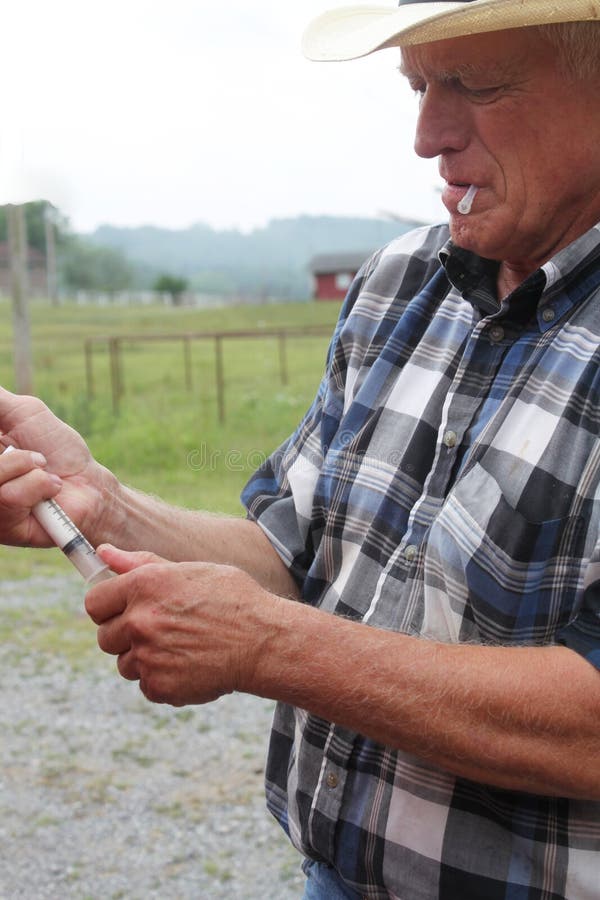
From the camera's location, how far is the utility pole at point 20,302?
12.0m

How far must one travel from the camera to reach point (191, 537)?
2170 mm

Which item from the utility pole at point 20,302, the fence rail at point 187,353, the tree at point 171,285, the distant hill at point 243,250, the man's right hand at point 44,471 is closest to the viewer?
the man's right hand at point 44,471

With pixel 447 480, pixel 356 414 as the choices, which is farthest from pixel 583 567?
pixel 356 414

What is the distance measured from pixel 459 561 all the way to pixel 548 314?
1.52 feet

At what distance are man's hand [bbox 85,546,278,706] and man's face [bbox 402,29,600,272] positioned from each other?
2.47 feet

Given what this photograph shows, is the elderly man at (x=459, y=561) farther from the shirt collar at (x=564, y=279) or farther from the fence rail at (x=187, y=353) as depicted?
the fence rail at (x=187, y=353)

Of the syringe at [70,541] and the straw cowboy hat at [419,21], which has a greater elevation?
the straw cowboy hat at [419,21]

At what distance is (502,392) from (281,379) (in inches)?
529

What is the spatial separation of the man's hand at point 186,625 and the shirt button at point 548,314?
68 centimetres

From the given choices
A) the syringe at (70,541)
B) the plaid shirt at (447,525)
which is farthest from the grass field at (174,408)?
the plaid shirt at (447,525)

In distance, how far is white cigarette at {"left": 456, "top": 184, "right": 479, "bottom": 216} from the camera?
1771 mm

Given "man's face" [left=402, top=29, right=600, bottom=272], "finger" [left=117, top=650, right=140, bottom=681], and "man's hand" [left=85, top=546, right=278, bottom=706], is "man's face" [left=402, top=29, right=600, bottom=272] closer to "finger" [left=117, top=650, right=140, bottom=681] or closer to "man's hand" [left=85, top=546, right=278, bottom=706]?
"man's hand" [left=85, top=546, right=278, bottom=706]

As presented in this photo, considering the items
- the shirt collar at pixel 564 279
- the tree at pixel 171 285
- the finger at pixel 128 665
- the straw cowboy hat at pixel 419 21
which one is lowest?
the tree at pixel 171 285

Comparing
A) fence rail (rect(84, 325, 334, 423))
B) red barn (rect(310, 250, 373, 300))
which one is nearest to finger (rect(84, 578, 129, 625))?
fence rail (rect(84, 325, 334, 423))
